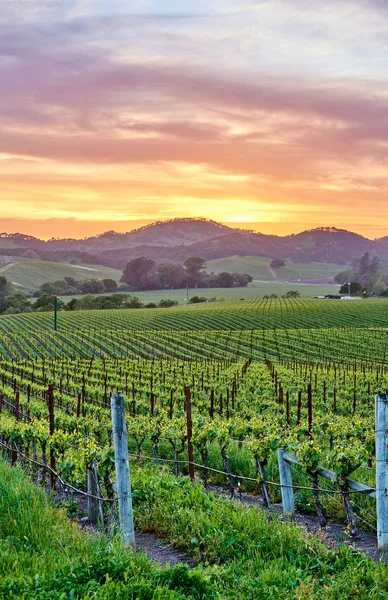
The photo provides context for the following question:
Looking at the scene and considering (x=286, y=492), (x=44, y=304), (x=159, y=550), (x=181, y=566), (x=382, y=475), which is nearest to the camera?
(x=181, y=566)

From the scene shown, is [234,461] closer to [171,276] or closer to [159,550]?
[159,550]

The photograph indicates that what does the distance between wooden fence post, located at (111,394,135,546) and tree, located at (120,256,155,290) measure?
18731 cm

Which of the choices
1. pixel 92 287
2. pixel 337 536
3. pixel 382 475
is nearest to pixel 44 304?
pixel 92 287

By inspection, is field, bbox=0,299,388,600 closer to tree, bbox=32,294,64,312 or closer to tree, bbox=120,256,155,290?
tree, bbox=32,294,64,312

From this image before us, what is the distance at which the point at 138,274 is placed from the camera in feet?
646

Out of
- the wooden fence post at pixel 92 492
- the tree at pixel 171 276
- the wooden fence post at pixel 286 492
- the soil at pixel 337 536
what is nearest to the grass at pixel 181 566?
the soil at pixel 337 536

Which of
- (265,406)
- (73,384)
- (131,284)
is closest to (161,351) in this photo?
(73,384)

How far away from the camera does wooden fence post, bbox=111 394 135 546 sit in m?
6.77

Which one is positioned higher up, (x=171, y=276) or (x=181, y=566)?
(x=171, y=276)

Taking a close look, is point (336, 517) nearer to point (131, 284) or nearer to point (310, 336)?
point (310, 336)

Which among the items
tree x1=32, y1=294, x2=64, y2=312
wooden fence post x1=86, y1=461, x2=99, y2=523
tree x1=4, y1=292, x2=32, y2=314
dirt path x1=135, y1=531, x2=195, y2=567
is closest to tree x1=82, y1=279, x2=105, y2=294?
tree x1=4, y1=292, x2=32, y2=314

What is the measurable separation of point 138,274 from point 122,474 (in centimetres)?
19092

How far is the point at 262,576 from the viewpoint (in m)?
5.67

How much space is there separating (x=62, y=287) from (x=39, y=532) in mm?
164351
